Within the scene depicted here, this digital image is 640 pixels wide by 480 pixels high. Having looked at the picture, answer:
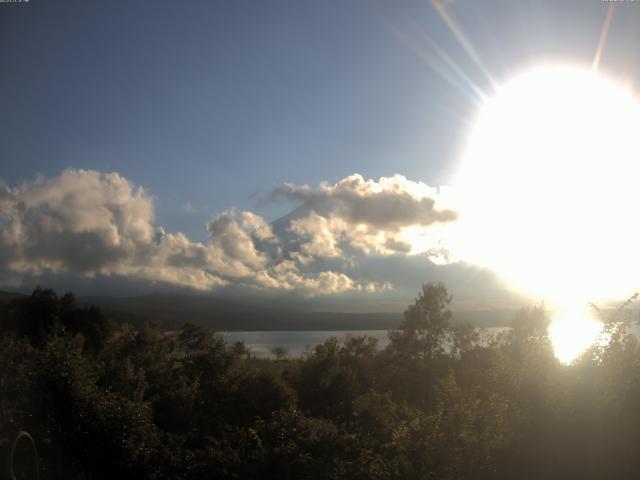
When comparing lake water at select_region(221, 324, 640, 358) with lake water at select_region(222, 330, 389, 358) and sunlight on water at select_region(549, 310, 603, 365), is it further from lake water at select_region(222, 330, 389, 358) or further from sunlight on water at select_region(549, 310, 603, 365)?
sunlight on water at select_region(549, 310, 603, 365)

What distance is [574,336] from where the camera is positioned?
12062 millimetres

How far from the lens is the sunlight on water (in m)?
11.3

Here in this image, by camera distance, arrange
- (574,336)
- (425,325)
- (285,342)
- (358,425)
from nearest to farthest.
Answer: (574,336) → (358,425) → (425,325) → (285,342)

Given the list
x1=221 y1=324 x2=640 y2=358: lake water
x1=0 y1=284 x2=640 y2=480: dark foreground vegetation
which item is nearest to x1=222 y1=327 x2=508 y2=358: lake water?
x1=221 y1=324 x2=640 y2=358: lake water

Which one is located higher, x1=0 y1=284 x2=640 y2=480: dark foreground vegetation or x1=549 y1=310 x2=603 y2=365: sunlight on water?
x1=549 y1=310 x2=603 y2=365: sunlight on water

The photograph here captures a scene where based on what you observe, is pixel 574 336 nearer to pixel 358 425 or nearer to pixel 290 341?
pixel 358 425

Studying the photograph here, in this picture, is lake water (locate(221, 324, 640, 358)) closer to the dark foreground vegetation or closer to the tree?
the tree

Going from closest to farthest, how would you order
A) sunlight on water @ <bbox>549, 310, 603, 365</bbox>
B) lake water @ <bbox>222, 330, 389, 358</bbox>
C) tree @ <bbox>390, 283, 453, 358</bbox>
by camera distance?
sunlight on water @ <bbox>549, 310, 603, 365</bbox> < tree @ <bbox>390, 283, 453, 358</bbox> < lake water @ <bbox>222, 330, 389, 358</bbox>

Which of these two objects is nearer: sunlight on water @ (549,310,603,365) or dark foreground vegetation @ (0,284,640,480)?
dark foreground vegetation @ (0,284,640,480)

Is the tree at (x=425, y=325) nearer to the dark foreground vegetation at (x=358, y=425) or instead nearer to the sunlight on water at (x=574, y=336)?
the dark foreground vegetation at (x=358, y=425)

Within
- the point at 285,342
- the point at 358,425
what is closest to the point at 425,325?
the point at 358,425

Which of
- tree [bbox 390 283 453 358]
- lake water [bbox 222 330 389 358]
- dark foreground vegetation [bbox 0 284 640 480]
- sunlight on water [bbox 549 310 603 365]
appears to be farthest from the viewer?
lake water [bbox 222 330 389 358]

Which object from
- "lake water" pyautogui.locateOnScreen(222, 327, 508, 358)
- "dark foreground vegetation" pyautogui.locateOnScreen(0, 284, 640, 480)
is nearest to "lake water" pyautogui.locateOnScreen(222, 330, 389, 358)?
"lake water" pyautogui.locateOnScreen(222, 327, 508, 358)

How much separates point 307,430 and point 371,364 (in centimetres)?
A: 2648
